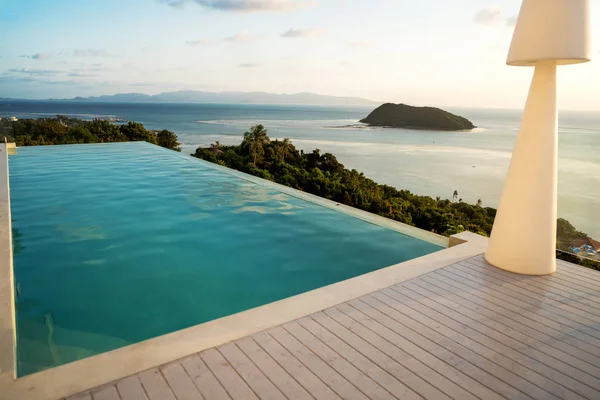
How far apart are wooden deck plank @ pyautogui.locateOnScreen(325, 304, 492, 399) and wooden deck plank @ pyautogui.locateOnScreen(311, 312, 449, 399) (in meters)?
0.03

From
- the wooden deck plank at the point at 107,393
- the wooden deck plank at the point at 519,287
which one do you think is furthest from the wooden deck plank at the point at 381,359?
the wooden deck plank at the point at 519,287

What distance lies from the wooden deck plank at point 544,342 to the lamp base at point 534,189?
3.14ft

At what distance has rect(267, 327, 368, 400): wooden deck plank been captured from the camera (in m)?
1.82

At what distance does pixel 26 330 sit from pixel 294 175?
759 inches

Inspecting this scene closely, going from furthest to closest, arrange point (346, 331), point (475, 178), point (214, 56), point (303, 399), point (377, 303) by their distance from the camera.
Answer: point (475, 178), point (214, 56), point (377, 303), point (346, 331), point (303, 399)

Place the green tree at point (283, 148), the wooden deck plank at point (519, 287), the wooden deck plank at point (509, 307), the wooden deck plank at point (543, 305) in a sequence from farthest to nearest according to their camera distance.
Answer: the green tree at point (283, 148) → the wooden deck plank at point (519, 287) → the wooden deck plank at point (543, 305) → the wooden deck plank at point (509, 307)

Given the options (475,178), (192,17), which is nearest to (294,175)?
(192,17)

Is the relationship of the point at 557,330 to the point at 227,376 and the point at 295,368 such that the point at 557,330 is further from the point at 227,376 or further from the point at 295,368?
the point at 227,376

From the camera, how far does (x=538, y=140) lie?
319cm

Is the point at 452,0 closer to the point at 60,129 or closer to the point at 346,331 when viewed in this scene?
the point at 346,331

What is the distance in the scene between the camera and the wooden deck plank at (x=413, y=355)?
6.18 ft

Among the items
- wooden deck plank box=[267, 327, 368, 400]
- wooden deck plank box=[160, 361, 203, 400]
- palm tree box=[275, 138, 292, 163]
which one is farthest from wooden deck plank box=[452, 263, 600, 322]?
palm tree box=[275, 138, 292, 163]

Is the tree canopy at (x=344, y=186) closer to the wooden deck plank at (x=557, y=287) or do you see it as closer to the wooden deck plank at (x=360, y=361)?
the wooden deck plank at (x=557, y=287)

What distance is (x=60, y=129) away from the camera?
1814 cm
